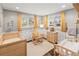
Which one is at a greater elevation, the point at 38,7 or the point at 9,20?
the point at 38,7

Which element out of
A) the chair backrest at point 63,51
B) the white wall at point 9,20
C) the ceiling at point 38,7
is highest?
the ceiling at point 38,7

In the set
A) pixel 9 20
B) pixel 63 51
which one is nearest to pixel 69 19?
pixel 63 51

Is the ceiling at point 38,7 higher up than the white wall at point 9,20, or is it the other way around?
the ceiling at point 38,7

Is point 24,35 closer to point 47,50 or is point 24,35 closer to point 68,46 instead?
point 47,50

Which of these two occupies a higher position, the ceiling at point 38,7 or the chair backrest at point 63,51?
the ceiling at point 38,7

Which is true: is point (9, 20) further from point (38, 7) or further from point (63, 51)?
point (63, 51)

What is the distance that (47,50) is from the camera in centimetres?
122

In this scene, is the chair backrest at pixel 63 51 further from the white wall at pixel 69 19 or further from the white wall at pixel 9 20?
the white wall at pixel 9 20

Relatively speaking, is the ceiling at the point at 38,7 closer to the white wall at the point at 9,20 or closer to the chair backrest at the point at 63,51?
the white wall at the point at 9,20

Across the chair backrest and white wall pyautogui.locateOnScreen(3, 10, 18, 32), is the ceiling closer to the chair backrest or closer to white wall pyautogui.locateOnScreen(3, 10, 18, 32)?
white wall pyautogui.locateOnScreen(3, 10, 18, 32)

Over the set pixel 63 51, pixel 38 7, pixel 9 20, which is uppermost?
pixel 38 7

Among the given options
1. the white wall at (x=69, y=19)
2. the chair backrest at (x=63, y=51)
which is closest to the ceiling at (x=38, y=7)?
the white wall at (x=69, y=19)

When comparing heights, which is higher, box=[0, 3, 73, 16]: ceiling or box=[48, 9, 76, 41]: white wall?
box=[0, 3, 73, 16]: ceiling

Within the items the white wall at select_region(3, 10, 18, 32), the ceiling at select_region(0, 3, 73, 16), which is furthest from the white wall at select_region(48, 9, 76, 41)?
the white wall at select_region(3, 10, 18, 32)
